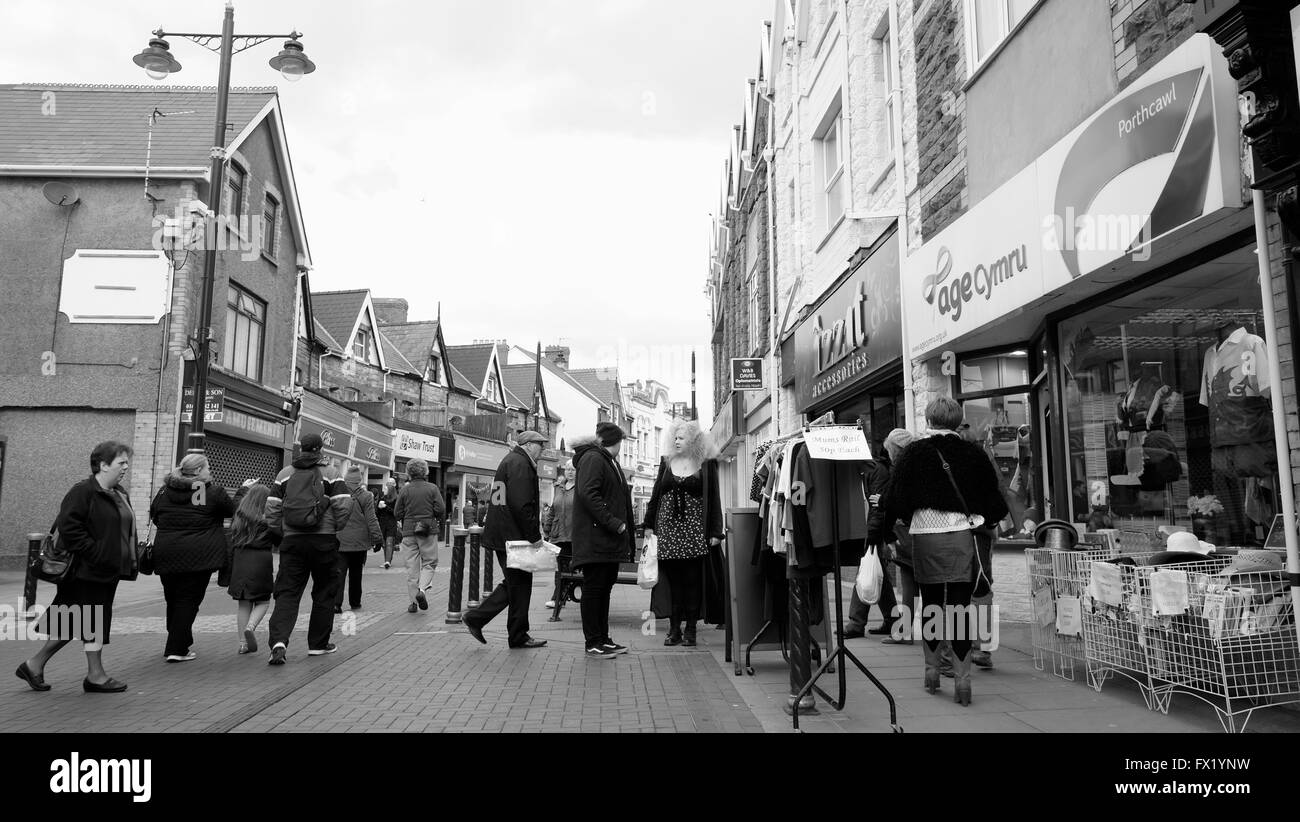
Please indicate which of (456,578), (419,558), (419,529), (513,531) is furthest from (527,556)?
(419,558)

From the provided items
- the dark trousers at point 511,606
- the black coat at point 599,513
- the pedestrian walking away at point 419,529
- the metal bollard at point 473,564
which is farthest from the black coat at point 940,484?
the pedestrian walking away at point 419,529

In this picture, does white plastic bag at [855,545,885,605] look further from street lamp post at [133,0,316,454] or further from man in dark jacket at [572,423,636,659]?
street lamp post at [133,0,316,454]

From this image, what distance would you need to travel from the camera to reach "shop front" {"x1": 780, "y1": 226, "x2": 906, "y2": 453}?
1038cm

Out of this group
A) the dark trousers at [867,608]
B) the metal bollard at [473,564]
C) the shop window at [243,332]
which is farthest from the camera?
the shop window at [243,332]

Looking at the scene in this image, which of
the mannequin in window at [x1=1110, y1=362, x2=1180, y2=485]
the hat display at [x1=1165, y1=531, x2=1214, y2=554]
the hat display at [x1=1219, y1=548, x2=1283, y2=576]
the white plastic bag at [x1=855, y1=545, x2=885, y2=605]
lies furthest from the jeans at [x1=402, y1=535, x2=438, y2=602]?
the hat display at [x1=1219, y1=548, x2=1283, y2=576]

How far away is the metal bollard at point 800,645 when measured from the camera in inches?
198

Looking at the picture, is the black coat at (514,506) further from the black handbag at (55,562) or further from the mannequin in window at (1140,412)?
the mannequin in window at (1140,412)

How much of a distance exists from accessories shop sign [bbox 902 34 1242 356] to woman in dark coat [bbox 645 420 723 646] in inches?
110

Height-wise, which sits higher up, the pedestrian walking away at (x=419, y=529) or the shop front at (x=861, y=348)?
the shop front at (x=861, y=348)

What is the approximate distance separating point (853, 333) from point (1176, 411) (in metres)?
6.06

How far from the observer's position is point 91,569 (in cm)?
573

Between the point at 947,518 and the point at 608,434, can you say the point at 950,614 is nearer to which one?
the point at 947,518
